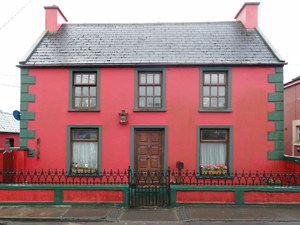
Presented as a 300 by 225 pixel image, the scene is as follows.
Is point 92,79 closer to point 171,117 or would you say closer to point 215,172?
point 171,117

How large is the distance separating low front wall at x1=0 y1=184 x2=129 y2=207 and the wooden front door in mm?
2691

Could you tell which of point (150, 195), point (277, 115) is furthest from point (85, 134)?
point (277, 115)

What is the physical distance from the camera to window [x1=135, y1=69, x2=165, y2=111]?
11789 millimetres

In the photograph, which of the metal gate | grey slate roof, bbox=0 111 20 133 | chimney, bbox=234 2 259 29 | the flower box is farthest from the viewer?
grey slate roof, bbox=0 111 20 133

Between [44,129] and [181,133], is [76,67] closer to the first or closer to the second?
[44,129]

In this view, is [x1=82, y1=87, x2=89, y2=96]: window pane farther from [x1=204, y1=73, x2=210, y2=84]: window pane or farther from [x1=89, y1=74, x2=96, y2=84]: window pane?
[x1=204, y1=73, x2=210, y2=84]: window pane

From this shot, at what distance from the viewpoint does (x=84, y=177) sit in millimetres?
11477

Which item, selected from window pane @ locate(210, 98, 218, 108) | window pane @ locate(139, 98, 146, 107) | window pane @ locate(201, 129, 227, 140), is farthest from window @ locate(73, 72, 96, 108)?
window pane @ locate(210, 98, 218, 108)

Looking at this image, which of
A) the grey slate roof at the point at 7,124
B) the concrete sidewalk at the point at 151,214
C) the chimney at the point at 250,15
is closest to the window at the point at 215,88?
the chimney at the point at 250,15

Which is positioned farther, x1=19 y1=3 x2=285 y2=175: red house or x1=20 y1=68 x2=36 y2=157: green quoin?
x1=20 y1=68 x2=36 y2=157: green quoin

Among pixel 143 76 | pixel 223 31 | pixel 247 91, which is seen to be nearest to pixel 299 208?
pixel 247 91

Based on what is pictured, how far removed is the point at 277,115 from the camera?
11.5 meters

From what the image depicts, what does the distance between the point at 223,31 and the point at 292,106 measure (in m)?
6.60

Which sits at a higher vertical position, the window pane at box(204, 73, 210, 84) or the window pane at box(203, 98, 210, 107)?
the window pane at box(204, 73, 210, 84)
